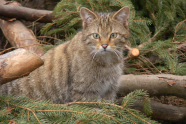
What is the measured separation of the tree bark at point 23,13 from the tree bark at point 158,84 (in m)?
2.31

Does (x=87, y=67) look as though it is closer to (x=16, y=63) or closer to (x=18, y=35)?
(x=16, y=63)

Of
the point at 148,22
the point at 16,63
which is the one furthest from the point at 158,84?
the point at 16,63

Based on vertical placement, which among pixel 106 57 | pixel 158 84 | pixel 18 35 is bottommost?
pixel 158 84

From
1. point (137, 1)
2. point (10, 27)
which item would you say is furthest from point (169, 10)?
point (10, 27)

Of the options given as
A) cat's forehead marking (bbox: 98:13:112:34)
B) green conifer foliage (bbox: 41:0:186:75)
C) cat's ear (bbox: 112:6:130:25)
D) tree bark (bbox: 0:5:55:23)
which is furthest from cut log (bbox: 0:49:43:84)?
tree bark (bbox: 0:5:55:23)

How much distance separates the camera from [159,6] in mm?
3691

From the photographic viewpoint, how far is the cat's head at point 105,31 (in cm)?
251

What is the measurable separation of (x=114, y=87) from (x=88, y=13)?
3.50ft

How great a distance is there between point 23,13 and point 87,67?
2.35 m

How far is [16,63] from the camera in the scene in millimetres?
1873

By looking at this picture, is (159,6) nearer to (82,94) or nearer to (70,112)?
(82,94)

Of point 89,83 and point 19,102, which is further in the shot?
point 89,83

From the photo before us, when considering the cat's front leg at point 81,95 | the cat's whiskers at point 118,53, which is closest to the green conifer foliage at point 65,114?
the cat's front leg at point 81,95

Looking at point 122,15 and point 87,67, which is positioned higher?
point 122,15
